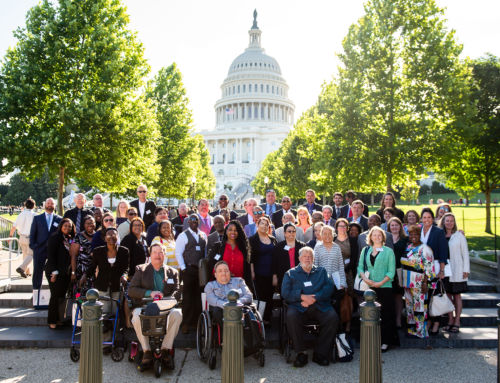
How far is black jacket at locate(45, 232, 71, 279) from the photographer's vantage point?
8.14 meters

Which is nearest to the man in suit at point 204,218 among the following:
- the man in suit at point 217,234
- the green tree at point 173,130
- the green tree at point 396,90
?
the man in suit at point 217,234

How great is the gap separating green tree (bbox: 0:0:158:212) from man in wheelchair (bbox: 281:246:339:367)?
46.4 ft

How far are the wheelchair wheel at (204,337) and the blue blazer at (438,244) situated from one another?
4.32m

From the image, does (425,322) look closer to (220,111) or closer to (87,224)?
(87,224)

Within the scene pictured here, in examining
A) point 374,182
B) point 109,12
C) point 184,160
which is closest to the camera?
point 109,12

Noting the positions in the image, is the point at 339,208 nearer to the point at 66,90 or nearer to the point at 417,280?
the point at 417,280

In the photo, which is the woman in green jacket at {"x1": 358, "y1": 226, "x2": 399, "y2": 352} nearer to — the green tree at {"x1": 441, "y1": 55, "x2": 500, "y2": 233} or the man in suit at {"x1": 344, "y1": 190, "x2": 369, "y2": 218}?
the man in suit at {"x1": 344, "y1": 190, "x2": 369, "y2": 218}

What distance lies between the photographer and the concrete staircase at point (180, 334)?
7934 mm

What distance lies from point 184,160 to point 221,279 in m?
27.1

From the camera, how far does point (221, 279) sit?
23.5 ft

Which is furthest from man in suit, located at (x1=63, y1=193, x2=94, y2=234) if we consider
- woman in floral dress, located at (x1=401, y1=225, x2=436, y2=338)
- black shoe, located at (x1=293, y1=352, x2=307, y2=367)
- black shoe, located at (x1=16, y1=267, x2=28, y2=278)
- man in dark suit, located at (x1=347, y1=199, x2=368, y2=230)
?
woman in floral dress, located at (x1=401, y1=225, x2=436, y2=338)

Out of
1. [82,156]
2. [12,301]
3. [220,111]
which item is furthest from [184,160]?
[220,111]

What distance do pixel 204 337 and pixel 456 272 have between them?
4905 mm

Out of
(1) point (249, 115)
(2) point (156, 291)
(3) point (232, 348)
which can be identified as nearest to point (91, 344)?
(3) point (232, 348)
